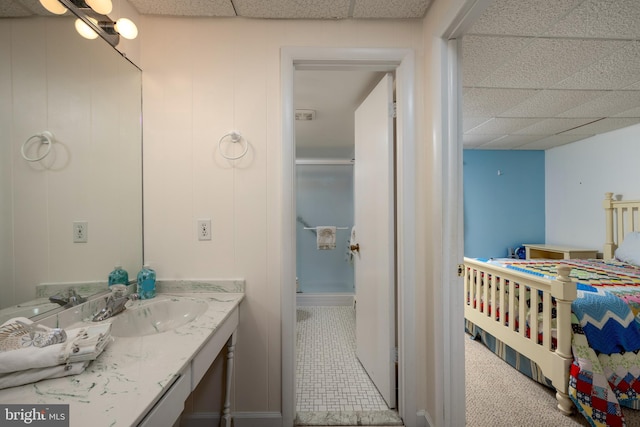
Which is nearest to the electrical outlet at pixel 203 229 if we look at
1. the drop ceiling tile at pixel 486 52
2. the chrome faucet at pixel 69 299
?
the chrome faucet at pixel 69 299

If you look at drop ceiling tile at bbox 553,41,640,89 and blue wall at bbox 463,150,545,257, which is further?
blue wall at bbox 463,150,545,257

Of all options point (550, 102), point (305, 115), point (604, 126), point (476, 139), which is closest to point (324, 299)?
point (305, 115)

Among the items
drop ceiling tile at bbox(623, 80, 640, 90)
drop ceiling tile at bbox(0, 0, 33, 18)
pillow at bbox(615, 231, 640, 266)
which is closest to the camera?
drop ceiling tile at bbox(0, 0, 33, 18)

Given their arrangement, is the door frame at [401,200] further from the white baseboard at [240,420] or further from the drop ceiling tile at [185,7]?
the drop ceiling tile at [185,7]

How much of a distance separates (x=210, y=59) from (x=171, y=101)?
1.04ft

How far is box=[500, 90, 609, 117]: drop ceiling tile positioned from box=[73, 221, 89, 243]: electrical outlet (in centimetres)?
324

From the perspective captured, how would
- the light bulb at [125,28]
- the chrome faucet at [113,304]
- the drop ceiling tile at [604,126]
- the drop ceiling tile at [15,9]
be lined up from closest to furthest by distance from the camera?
the drop ceiling tile at [15,9] < the chrome faucet at [113,304] < the light bulb at [125,28] < the drop ceiling tile at [604,126]

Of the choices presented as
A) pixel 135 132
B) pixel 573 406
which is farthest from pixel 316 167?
pixel 573 406

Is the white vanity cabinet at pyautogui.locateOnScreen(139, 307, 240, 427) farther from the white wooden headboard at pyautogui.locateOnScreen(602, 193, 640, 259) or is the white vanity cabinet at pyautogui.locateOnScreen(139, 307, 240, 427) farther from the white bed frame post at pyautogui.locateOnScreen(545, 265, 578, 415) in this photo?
the white wooden headboard at pyautogui.locateOnScreen(602, 193, 640, 259)

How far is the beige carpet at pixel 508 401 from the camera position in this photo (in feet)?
5.02

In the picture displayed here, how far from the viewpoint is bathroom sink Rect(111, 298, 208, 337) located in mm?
1141

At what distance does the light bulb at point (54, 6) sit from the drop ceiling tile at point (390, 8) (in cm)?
124

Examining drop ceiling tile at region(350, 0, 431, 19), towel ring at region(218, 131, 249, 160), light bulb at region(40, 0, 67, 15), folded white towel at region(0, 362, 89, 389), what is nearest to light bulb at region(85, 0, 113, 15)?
light bulb at region(40, 0, 67, 15)

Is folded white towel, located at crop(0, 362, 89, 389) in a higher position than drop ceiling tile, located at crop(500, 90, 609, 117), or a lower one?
lower
